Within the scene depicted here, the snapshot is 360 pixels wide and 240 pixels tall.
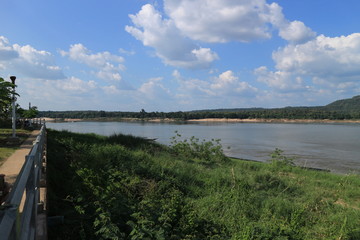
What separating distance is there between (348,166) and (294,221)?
19.5 m

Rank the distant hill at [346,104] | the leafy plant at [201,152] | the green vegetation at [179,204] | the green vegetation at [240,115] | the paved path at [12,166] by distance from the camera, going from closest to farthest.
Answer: the green vegetation at [179,204], the paved path at [12,166], the leafy plant at [201,152], the green vegetation at [240,115], the distant hill at [346,104]

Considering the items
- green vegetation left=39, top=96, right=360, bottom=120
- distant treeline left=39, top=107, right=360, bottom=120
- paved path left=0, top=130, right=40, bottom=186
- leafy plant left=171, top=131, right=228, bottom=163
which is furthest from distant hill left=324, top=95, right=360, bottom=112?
paved path left=0, top=130, right=40, bottom=186

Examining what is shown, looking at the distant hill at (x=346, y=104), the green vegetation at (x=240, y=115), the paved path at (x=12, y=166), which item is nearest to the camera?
the paved path at (x=12, y=166)

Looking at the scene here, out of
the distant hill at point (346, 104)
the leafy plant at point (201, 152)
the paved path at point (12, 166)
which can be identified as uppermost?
the distant hill at point (346, 104)

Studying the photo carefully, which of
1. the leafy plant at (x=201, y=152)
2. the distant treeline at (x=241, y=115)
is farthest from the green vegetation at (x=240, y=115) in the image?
the leafy plant at (x=201, y=152)

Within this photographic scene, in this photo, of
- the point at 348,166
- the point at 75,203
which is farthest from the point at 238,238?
the point at 348,166

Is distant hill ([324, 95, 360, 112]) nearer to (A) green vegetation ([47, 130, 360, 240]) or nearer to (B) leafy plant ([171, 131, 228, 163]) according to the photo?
(B) leafy plant ([171, 131, 228, 163])

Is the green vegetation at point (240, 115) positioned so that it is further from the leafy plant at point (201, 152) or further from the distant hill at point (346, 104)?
the leafy plant at point (201, 152)

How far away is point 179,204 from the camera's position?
269 inches

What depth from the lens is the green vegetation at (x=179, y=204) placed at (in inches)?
209

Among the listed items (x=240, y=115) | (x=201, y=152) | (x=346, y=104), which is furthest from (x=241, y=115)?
(x=201, y=152)

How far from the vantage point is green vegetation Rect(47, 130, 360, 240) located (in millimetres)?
5309

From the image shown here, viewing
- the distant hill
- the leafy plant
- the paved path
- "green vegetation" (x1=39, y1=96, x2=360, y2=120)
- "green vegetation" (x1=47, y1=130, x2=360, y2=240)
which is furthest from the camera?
the distant hill

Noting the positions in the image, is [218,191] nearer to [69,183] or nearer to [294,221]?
[294,221]
